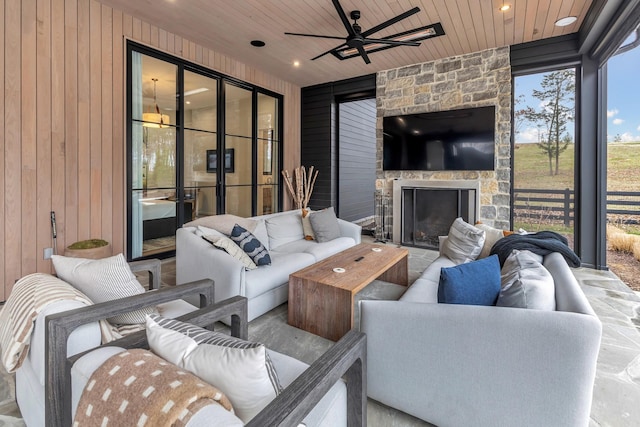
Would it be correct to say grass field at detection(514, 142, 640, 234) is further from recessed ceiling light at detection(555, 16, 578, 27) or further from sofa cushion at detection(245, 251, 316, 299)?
sofa cushion at detection(245, 251, 316, 299)

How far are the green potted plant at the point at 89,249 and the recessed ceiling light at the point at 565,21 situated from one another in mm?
5863

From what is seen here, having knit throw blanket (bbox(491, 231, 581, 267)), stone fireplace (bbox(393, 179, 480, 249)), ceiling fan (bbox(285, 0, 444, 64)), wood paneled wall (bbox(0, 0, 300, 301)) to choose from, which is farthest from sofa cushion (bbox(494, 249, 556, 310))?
wood paneled wall (bbox(0, 0, 300, 301))

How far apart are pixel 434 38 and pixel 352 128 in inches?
111

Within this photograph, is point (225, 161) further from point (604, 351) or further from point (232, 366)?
point (604, 351)

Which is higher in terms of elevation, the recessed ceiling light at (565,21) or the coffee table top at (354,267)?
the recessed ceiling light at (565,21)

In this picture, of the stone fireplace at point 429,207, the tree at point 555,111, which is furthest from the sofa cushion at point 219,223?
the tree at point 555,111

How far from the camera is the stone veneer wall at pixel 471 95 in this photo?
4.68 metres

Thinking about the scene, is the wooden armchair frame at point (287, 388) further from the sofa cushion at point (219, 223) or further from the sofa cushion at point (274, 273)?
the sofa cushion at point (219, 223)

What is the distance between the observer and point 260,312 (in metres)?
2.67

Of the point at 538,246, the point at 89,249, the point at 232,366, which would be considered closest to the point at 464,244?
the point at 538,246

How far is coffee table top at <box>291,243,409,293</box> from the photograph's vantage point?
2426 millimetres

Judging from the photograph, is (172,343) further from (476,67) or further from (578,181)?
Answer: (476,67)

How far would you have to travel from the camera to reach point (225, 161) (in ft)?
17.2

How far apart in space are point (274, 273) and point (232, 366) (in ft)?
6.44
